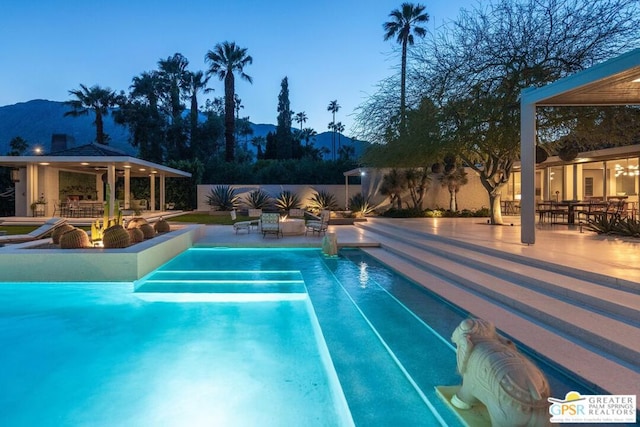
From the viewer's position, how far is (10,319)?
5.87 meters

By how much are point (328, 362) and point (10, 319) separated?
15.8 feet

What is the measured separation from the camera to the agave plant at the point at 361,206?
19.5m

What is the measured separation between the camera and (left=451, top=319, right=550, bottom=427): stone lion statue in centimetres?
220

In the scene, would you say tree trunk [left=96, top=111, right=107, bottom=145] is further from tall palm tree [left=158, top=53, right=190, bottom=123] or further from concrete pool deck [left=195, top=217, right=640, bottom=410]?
concrete pool deck [left=195, top=217, right=640, bottom=410]

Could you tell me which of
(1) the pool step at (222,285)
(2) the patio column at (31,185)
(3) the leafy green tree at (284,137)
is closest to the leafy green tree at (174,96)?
(3) the leafy green tree at (284,137)

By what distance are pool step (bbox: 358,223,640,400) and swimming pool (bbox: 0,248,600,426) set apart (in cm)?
48

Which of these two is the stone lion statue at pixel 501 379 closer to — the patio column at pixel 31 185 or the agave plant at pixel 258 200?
the agave plant at pixel 258 200

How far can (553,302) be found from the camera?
4.79 m

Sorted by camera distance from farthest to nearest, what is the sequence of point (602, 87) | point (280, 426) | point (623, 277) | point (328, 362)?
1. point (602, 87)
2. point (623, 277)
3. point (328, 362)
4. point (280, 426)

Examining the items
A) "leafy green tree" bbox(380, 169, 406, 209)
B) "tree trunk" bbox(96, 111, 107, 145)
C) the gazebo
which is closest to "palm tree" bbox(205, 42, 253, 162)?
"tree trunk" bbox(96, 111, 107, 145)

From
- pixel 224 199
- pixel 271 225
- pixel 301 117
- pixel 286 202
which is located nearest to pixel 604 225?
pixel 271 225

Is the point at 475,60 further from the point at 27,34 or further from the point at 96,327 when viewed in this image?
the point at 27,34

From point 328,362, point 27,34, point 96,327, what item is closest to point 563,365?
point 328,362

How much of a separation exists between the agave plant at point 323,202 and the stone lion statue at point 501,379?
63.1ft
